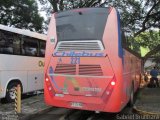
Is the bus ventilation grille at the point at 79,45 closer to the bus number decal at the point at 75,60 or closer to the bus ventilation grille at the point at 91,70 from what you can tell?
the bus number decal at the point at 75,60

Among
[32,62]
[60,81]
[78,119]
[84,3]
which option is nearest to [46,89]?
[60,81]

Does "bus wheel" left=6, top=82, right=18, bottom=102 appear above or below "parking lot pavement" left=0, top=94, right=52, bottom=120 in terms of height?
above

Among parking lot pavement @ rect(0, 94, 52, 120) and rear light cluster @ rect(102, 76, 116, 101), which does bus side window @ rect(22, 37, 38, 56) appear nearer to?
parking lot pavement @ rect(0, 94, 52, 120)

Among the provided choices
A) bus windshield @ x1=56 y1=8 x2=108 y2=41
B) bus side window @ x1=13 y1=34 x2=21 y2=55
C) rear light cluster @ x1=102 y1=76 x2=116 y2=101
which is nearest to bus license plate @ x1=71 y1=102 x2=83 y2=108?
rear light cluster @ x1=102 y1=76 x2=116 y2=101

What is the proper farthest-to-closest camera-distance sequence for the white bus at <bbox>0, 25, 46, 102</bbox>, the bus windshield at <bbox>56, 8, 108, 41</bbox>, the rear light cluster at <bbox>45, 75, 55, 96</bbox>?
the white bus at <bbox>0, 25, 46, 102</bbox> → the rear light cluster at <bbox>45, 75, 55, 96</bbox> → the bus windshield at <bbox>56, 8, 108, 41</bbox>

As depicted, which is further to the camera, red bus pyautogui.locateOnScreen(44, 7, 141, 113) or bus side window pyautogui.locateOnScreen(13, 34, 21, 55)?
bus side window pyautogui.locateOnScreen(13, 34, 21, 55)

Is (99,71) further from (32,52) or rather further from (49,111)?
(32,52)

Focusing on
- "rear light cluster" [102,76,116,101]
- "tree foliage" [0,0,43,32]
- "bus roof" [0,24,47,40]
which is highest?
"tree foliage" [0,0,43,32]

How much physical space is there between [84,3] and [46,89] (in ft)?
55.3

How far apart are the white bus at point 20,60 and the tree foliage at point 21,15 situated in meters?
16.7

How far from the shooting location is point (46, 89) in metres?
9.43

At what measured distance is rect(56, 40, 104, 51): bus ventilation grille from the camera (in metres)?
8.72

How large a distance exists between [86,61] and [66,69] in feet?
2.32

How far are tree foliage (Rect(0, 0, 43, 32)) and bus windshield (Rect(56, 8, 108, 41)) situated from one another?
71.2ft
